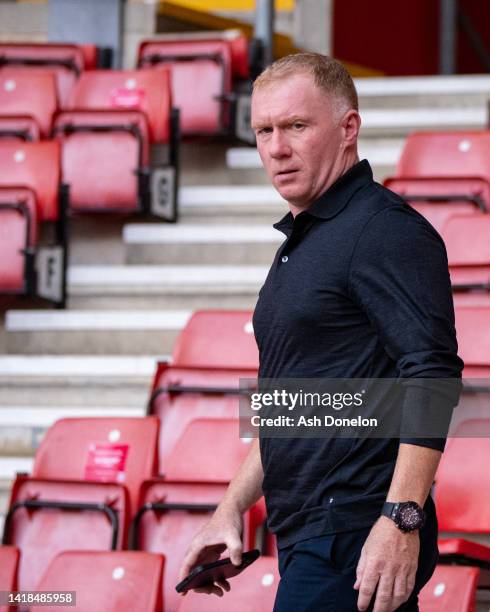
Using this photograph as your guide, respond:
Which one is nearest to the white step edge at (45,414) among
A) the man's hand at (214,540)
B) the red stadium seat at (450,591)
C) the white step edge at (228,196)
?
the white step edge at (228,196)

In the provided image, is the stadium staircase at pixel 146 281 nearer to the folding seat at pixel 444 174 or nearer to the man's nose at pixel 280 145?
the folding seat at pixel 444 174

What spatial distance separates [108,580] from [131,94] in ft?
7.26

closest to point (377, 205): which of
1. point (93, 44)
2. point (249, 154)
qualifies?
point (249, 154)

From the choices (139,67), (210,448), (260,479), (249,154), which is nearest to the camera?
(260,479)

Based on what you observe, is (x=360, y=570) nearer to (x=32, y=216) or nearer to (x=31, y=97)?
(x=32, y=216)

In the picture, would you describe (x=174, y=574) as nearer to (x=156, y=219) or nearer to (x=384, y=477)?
(x=384, y=477)

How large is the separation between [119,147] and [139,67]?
79 centimetres

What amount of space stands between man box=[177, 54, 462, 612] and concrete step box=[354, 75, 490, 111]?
9.90ft

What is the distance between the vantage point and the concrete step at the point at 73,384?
10.4ft

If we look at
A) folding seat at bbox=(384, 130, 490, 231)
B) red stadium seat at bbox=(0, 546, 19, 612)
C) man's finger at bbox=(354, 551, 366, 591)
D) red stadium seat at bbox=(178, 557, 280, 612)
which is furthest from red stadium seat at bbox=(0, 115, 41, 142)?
man's finger at bbox=(354, 551, 366, 591)

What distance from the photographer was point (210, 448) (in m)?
2.42

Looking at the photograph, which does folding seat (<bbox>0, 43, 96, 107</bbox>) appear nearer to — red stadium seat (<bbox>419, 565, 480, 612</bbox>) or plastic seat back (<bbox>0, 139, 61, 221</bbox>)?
plastic seat back (<bbox>0, 139, 61, 221</bbox>)

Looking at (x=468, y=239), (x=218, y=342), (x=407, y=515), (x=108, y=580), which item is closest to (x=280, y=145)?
(x=407, y=515)

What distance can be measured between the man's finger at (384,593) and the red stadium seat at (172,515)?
3.69ft
